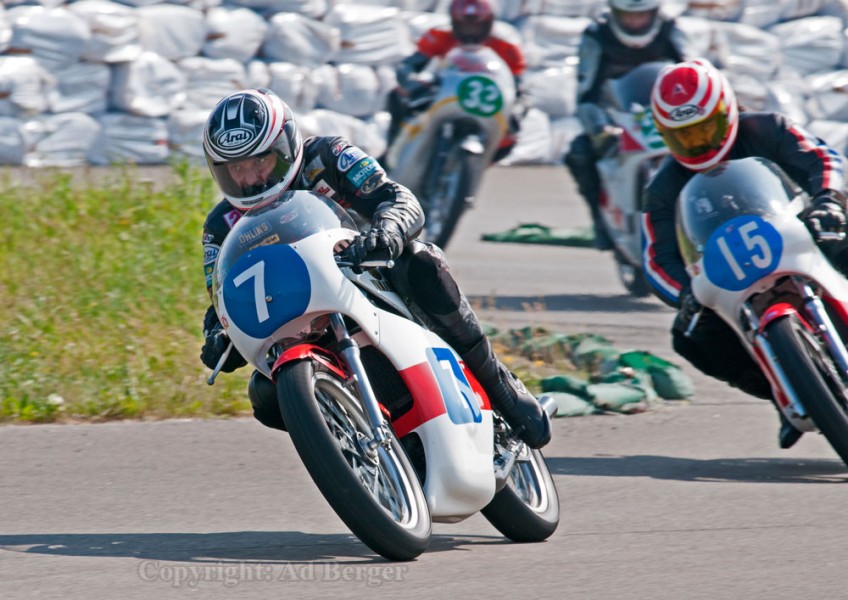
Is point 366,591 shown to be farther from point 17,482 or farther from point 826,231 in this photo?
point 826,231

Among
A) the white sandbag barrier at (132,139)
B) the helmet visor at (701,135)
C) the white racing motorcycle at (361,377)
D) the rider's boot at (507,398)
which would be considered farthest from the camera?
the white sandbag barrier at (132,139)

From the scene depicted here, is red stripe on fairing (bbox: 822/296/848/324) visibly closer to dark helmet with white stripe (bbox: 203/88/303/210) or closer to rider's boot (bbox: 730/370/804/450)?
rider's boot (bbox: 730/370/804/450)

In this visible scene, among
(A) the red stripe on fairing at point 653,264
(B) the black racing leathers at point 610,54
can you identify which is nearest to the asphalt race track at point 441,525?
(A) the red stripe on fairing at point 653,264

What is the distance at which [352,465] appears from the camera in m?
4.36

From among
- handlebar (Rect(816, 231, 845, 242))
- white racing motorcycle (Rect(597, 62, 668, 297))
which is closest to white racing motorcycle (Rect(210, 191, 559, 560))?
handlebar (Rect(816, 231, 845, 242))

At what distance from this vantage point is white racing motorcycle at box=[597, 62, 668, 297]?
33.6ft

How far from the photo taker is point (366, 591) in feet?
13.4

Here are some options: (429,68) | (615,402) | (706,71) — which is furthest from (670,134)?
(429,68)

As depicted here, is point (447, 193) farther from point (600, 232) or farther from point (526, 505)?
point (526, 505)

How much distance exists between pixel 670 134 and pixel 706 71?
0.94 ft

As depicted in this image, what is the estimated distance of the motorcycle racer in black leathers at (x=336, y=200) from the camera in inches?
189

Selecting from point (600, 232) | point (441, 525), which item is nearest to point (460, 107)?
point (600, 232)

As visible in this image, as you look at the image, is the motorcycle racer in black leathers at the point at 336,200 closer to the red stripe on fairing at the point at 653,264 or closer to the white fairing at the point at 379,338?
the white fairing at the point at 379,338

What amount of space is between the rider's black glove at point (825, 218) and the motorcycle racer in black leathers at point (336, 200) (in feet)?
4.34
